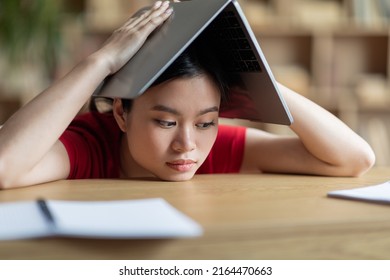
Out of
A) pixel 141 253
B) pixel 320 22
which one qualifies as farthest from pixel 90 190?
pixel 320 22

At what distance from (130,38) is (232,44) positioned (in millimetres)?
205

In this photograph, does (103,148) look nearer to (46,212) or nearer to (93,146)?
(93,146)

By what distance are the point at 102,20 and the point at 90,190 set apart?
283 cm

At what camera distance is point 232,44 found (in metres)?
1.24

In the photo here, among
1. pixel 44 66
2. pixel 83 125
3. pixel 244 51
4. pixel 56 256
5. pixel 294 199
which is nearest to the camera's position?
pixel 56 256

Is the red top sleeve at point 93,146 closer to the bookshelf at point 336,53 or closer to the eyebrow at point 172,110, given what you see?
the eyebrow at point 172,110

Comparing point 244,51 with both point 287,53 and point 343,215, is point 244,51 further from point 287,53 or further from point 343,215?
point 287,53

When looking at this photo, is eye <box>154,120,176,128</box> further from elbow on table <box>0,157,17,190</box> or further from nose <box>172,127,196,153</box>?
elbow on table <box>0,157,17,190</box>

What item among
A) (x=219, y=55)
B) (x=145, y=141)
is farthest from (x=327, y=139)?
(x=145, y=141)

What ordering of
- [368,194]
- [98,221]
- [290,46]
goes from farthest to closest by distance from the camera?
1. [290,46]
2. [368,194]
3. [98,221]

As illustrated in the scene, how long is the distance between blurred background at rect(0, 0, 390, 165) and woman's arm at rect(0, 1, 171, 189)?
7.57 ft

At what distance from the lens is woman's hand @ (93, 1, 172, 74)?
1239mm

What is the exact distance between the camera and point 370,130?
4.11 meters

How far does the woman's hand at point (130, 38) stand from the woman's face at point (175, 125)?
3.4 inches
